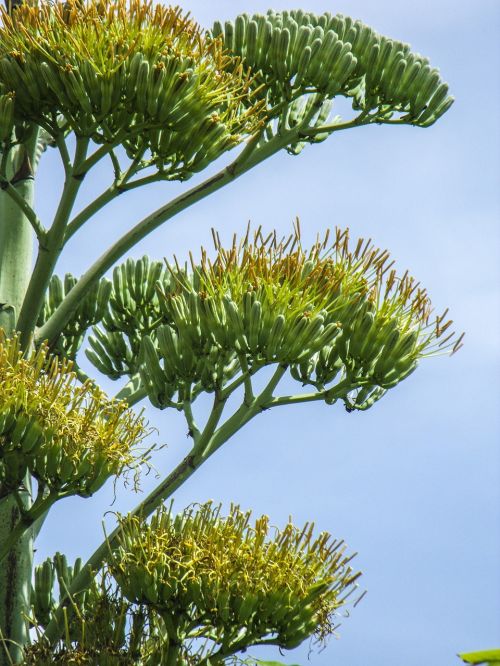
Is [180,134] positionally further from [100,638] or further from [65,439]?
[100,638]

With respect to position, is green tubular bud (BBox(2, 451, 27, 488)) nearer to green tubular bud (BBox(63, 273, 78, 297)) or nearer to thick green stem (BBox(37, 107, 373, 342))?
thick green stem (BBox(37, 107, 373, 342))

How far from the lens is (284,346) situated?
4965mm

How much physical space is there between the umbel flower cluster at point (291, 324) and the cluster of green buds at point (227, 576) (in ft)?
2.32

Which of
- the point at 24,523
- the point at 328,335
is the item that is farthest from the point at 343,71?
the point at 24,523

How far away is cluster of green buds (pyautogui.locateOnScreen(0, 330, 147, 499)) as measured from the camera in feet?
15.3

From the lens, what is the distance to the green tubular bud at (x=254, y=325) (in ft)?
15.9

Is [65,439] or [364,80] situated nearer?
[65,439]

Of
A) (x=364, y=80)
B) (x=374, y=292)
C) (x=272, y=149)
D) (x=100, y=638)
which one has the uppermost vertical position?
(x=364, y=80)

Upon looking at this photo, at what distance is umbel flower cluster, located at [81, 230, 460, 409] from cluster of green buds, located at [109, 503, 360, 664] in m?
0.71

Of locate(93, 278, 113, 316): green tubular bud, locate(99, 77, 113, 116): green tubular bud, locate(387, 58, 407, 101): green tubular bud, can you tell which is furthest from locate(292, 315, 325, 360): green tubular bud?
locate(93, 278, 113, 316): green tubular bud

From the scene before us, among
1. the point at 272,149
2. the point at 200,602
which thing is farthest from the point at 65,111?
the point at 200,602

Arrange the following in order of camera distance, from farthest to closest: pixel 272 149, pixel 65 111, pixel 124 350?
pixel 124 350 < pixel 272 149 < pixel 65 111

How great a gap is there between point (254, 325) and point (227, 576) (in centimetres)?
105

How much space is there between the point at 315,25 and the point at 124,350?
86.7 inches
